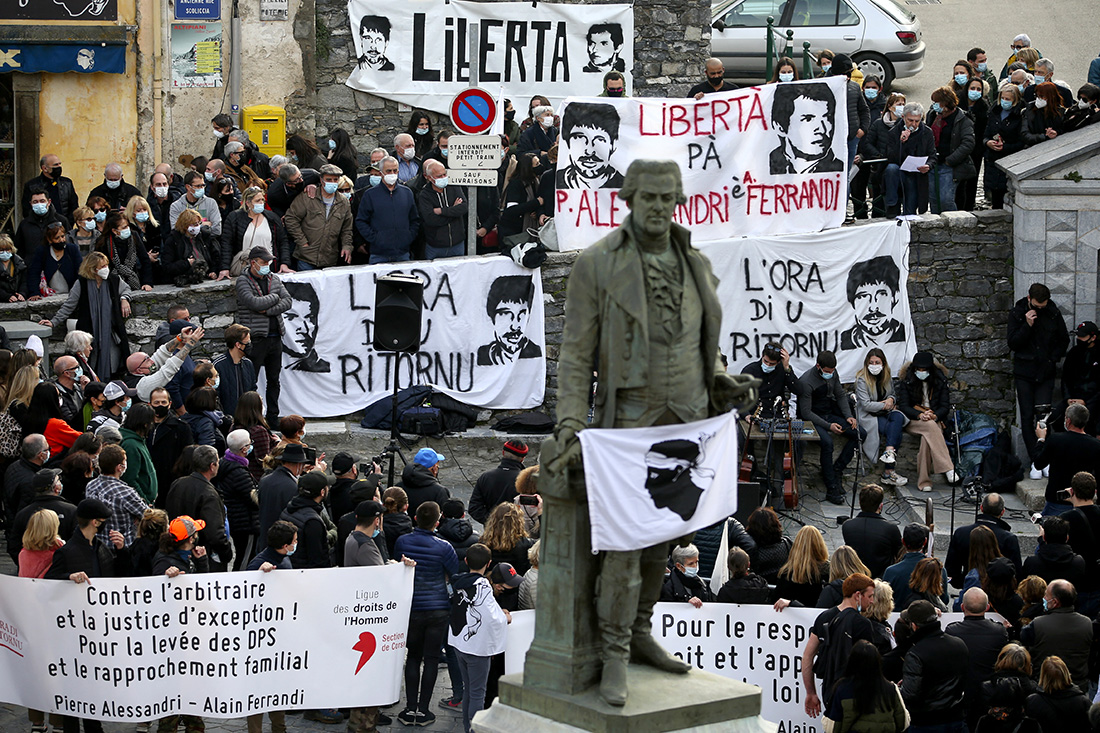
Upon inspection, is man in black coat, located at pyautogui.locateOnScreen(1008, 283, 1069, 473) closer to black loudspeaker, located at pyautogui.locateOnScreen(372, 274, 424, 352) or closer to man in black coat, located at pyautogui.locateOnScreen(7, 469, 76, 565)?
black loudspeaker, located at pyautogui.locateOnScreen(372, 274, 424, 352)

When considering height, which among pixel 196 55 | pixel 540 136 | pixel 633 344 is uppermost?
pixel 196 55

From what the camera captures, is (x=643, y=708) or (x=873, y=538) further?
(x=873, y=538)

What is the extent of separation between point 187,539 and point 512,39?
1370 cm

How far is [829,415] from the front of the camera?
18297 millimetres

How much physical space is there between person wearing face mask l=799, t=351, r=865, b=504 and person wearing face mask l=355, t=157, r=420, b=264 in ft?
14.9

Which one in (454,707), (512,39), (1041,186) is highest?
(512,39)

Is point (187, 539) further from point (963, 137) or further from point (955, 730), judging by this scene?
point (963, 137)

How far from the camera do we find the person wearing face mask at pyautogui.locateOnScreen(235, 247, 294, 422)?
17250mm

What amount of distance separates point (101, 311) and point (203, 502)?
17.2 feet

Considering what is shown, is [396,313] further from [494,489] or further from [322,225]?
[322,225]

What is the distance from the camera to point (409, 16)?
23.6 m

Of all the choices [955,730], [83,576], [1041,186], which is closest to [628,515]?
[955,730]

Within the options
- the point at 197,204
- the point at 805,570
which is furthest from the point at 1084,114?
the point at 197,204

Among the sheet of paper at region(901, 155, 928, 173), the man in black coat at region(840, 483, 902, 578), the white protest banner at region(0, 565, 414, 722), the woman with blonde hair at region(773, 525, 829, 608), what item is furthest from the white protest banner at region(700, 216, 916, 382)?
the white protest banner at region(0, 565, 414, 722)
